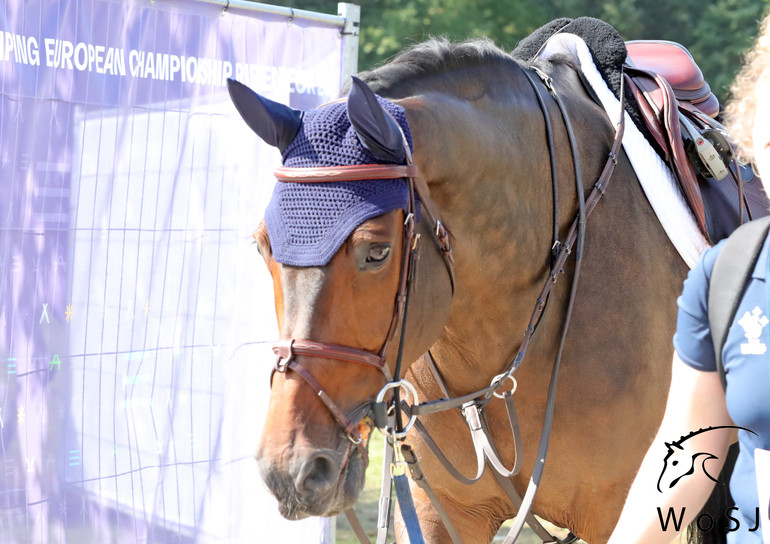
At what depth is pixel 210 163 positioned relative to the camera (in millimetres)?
3852

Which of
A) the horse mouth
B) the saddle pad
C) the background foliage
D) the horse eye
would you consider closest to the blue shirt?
the horse eye

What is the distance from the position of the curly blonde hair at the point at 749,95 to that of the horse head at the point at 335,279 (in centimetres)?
75

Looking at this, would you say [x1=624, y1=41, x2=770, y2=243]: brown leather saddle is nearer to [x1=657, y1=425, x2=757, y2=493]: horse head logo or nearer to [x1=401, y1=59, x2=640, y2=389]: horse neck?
[x1=401, y1=59, x2=640, y2=389]: horse neck

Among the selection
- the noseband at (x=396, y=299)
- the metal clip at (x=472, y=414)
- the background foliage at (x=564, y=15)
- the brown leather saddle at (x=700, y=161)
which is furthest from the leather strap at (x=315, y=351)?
the background foliage at (x=564, y=15)

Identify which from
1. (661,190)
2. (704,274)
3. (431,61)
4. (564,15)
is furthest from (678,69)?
(564,15)

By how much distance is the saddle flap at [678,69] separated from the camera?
363cm

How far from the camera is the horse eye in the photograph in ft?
6.70

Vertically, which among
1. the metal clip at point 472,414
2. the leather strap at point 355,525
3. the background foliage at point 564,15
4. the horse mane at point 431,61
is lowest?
the leather strap at point 355,525

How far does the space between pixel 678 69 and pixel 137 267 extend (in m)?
2.32

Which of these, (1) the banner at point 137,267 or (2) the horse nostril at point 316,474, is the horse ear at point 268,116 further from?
(1) the banner at point 137,267

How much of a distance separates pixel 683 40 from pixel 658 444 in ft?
38.1

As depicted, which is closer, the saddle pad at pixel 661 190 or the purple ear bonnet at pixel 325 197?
the purple ear bonnet at pixel 325 197

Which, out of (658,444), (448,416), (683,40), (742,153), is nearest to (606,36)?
(448,416)

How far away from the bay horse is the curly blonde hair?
761mm
